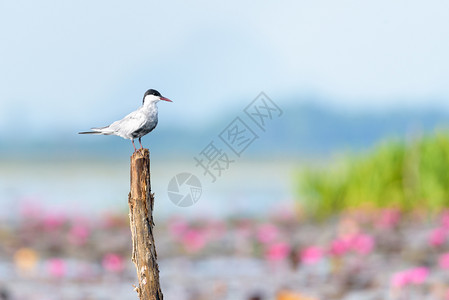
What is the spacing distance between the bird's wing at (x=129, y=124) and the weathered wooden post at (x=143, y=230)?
38 centimetres

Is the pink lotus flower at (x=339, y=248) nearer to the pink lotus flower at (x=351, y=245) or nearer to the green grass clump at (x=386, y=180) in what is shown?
the pink lotus flower at (x=351, y=245)

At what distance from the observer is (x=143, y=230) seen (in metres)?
3.61

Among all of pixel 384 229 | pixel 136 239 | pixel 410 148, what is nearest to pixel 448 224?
pixel 384 229

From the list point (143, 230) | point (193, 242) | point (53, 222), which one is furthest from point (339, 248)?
point (53, 222)

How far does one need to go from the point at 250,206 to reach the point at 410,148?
6.24m

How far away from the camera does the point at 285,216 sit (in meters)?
12.1

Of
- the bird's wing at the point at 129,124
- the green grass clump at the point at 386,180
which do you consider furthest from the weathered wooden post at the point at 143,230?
the green grass clump at the point at 386,180

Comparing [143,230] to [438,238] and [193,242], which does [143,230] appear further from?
[193,242]

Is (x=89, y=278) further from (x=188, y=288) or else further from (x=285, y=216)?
(x=285, y=216)

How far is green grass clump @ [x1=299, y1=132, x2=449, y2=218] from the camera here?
35.8 ft

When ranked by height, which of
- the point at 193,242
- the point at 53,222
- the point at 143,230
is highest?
the point at 53,222

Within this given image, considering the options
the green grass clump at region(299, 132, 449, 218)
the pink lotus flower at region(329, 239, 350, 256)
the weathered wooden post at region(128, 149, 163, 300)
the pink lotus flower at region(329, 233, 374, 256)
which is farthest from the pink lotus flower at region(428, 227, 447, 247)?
the weathered wooden post at region(128, 149, 163, 300)

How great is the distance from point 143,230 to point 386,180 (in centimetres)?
876

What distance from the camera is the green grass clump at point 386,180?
10922mm
